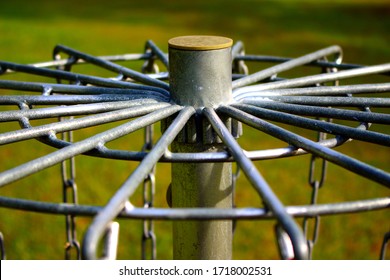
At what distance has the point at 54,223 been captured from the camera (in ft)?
12.5

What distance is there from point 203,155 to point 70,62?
0.91m

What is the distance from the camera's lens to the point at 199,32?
9312 mm

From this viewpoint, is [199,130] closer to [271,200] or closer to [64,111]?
[64,111]

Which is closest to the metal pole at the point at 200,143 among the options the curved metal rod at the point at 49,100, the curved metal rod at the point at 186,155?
the curved metal rod at the point at 49,100

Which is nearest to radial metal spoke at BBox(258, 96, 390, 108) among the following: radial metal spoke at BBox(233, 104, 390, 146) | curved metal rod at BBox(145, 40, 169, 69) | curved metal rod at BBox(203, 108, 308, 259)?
radial metal spoke at BBox(233, 104, 390, 146)

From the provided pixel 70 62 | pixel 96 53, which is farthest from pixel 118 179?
pixel 96 53

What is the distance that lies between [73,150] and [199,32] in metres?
8.50

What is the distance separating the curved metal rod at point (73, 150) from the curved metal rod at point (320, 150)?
154 millimetres

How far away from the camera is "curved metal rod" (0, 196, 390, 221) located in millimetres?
795

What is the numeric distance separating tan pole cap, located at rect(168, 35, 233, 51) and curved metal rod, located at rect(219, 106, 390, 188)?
0.13 m

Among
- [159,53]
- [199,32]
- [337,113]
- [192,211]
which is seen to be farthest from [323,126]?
[199,32]

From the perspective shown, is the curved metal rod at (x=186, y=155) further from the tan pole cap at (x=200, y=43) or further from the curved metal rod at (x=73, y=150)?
the tan pole cap at (x=200, y=43)

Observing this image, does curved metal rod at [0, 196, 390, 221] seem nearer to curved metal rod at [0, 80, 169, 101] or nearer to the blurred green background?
curved metal rod at [0, 80, 169, 101]
